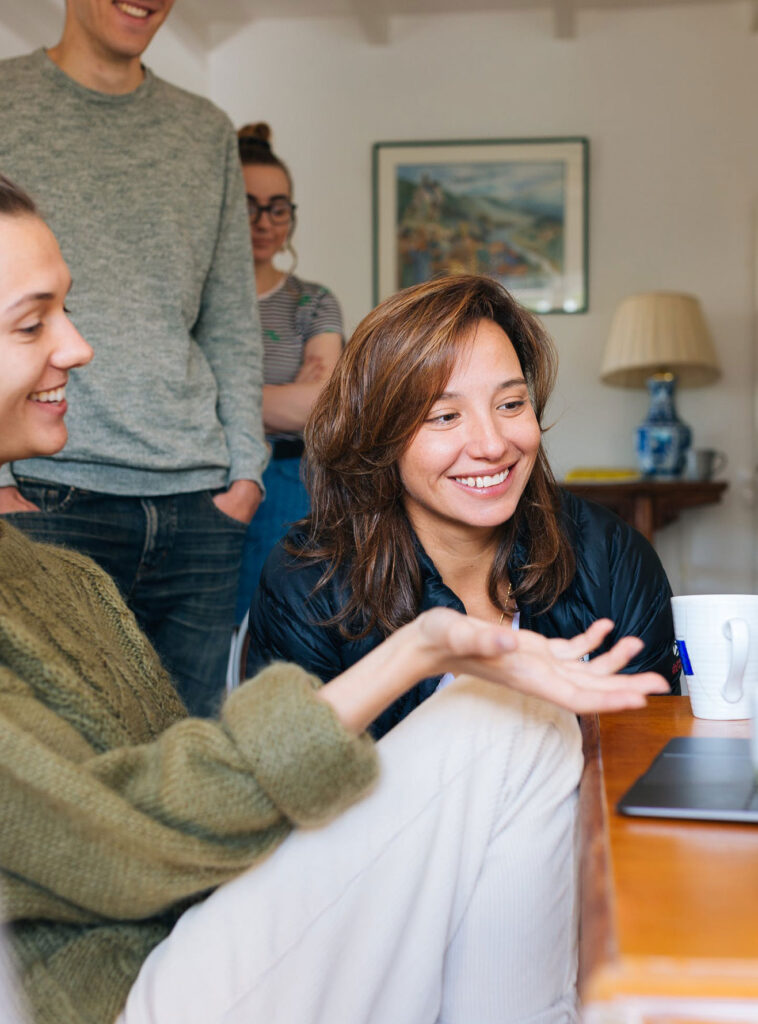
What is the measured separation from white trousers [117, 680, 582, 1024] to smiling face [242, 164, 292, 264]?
1786mm

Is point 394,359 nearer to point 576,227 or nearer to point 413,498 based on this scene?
point 413,498

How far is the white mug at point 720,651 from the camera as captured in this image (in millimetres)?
1024

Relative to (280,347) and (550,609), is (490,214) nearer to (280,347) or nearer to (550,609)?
(280,347)

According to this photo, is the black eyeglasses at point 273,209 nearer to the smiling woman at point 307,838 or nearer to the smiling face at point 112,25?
the smiling face at point 112,25

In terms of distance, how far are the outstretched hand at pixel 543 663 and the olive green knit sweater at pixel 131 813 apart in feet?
0.35

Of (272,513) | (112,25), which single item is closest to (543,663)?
(112,25)

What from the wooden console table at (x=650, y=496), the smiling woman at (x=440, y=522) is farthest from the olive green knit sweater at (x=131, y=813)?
the wooden console table at (x=650, y=496)

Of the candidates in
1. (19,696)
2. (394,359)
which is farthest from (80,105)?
(19,696)

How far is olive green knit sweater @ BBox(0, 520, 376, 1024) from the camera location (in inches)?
30.6

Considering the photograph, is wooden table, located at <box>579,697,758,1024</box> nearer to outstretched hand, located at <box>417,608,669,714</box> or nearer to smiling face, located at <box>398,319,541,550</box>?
outstretched hand, located at <box>417,608,669,714</box>

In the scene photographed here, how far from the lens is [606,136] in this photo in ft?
14.8

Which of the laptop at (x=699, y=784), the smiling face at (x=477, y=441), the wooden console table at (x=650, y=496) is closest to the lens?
the laptop at (x=699, y=784)

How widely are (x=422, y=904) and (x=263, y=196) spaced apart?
197 centimetres

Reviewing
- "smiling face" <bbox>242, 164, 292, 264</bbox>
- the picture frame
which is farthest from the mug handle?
the picture frame
